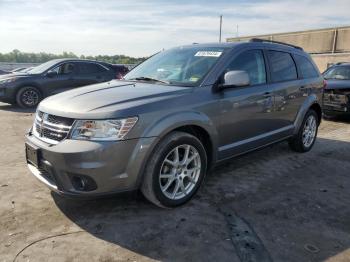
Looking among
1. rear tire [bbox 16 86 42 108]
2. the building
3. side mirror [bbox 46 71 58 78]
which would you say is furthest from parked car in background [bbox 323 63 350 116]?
the building

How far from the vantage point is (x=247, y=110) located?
15.1 ft

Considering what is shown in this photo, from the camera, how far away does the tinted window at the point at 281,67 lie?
5256mm

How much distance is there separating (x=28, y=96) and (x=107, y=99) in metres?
8.55

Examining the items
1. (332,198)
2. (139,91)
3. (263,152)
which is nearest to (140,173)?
(139,91)

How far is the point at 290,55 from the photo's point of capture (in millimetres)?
5816

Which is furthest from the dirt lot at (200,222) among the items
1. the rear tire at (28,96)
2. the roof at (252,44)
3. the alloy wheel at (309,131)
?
the rear tire at (28,96)

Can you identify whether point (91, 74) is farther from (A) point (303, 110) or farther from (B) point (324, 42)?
(B) point (324, 42)

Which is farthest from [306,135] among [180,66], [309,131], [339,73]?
[339,73]

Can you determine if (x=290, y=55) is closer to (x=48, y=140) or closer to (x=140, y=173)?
→ (x=140, y=173)

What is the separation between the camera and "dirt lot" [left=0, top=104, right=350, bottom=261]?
310cm

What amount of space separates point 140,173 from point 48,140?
0.94m

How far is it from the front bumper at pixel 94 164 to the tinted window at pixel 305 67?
11.5 feet

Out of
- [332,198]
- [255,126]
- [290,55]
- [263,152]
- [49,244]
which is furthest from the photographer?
[263,152]

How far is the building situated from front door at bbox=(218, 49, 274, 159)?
31.1 m
